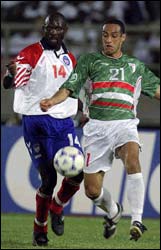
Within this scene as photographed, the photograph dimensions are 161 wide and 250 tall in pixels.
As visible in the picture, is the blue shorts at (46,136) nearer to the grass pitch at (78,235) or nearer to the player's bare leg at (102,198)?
the player's bare leg at (102,198)

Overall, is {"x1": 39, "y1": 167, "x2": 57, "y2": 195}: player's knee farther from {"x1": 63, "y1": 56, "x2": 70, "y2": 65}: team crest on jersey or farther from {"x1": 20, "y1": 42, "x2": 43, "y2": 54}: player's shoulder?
{"x1": 20, "y1": 42, "x2": 43, "y2": 54}: player's shoulder

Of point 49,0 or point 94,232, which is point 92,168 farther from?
point 49,0

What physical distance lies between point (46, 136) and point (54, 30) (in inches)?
54.5

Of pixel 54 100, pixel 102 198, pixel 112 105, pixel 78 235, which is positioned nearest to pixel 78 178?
pixel 102 198

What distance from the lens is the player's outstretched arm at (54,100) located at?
1081 centimetres

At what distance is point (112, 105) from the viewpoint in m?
11.5

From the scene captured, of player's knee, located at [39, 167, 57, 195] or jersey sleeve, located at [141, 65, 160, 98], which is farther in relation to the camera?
player's knee, located at [39, 167, 57, 195]

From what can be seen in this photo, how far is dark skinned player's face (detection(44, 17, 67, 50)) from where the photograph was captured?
12336 millimetres

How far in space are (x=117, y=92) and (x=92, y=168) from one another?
37.4 inches

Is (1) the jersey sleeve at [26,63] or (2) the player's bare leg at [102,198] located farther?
(1) the jersey sleeve at [26,63]

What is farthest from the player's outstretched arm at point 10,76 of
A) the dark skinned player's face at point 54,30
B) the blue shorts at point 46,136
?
the blue shorts at point 46,136

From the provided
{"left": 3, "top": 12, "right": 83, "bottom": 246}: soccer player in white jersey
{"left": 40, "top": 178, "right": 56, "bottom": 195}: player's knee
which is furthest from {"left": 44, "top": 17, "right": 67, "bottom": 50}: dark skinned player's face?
{"left": 40, "top": 178, "right": 56, "bottom": 195}: player's knee

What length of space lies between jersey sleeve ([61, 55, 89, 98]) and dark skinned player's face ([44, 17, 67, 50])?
0.93 metres

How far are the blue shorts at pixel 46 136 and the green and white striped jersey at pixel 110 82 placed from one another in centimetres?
130
